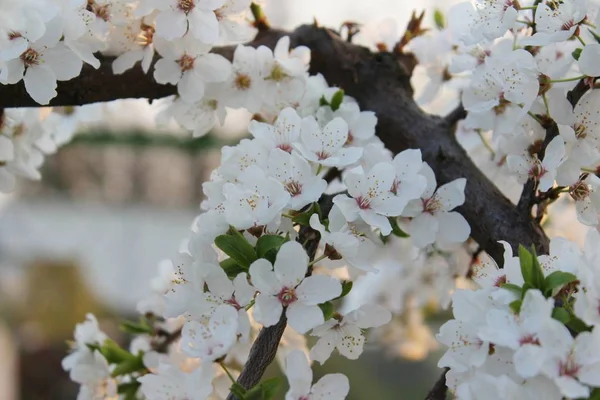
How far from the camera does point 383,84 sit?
668 millimetres

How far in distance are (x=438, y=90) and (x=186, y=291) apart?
0.40m

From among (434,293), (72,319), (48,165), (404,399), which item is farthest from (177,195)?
(434,293)

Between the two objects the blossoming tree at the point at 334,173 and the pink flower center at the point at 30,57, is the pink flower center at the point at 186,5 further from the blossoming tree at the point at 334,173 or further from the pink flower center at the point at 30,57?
the pink flower center at the point at 30,57

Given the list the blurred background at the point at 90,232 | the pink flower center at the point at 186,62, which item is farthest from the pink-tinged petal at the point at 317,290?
the blurred background at the point at 90,232

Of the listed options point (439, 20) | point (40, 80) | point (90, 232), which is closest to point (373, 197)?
point (40, 80)

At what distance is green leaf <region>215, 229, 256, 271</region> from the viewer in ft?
1.47

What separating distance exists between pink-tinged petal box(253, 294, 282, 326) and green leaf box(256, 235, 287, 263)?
25mm

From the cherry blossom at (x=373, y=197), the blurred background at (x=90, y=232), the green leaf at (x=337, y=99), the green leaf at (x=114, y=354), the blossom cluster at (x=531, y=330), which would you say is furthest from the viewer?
the blurred background at (x=90, y=232)

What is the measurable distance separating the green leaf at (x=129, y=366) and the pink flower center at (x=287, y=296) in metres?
0.30

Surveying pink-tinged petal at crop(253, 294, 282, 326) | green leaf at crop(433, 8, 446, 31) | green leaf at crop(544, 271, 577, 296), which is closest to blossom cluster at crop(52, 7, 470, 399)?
pink-tinged petal at crop(253, 294, 282, 326)

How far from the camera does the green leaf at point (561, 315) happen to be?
398mm

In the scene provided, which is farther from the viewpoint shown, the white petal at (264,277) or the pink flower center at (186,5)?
the pink flower center at (186,5)

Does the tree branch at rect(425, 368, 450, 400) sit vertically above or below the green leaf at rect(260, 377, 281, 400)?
below

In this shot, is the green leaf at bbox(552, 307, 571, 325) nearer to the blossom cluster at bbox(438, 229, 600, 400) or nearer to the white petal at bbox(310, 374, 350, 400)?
the blossom cluster at bbox(438, 229, 600, 400)
